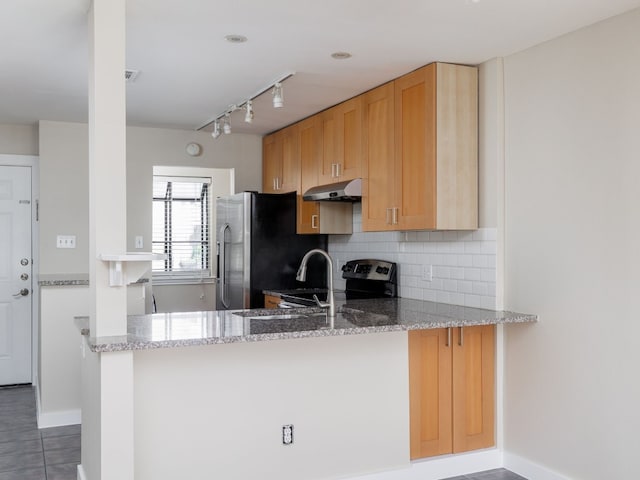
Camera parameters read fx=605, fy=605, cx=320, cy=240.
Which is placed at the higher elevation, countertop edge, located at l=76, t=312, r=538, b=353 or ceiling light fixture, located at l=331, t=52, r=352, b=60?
ceiling light fixture, located at l=331, t=52, r=352, b=60

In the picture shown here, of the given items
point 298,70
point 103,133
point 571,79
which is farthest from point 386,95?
point 103,133

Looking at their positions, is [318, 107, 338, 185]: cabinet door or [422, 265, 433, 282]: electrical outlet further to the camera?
[318, 107, 338, 185]: cabinet door

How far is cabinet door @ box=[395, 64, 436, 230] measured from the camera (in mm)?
3494

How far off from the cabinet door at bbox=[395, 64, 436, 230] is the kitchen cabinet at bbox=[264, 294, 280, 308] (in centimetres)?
145

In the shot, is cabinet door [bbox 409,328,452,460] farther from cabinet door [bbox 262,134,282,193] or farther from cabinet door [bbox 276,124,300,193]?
cabinet door [bbox 262,134,282,193]

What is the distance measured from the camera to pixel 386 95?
12.9 feet

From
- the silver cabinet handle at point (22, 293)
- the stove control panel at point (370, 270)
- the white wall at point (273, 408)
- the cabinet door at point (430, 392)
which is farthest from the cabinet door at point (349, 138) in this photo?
the silver cabinet handle at point (22, 293)

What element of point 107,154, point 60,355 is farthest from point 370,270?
point 107,154

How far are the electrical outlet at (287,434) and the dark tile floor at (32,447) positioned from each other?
1335 millimetres

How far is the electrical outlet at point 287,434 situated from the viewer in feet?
9.84

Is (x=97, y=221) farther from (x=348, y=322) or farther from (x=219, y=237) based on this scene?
(x=219, y=237)

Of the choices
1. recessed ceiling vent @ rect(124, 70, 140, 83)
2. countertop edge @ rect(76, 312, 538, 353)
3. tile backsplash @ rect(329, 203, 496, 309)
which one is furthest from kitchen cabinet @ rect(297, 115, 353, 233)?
countertop edge @ rect(76, 312, 538, 353)

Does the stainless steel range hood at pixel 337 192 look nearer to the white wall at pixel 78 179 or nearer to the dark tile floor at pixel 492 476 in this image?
the white wall at pixel 78 179

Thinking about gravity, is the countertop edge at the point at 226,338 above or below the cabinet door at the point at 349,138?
below
